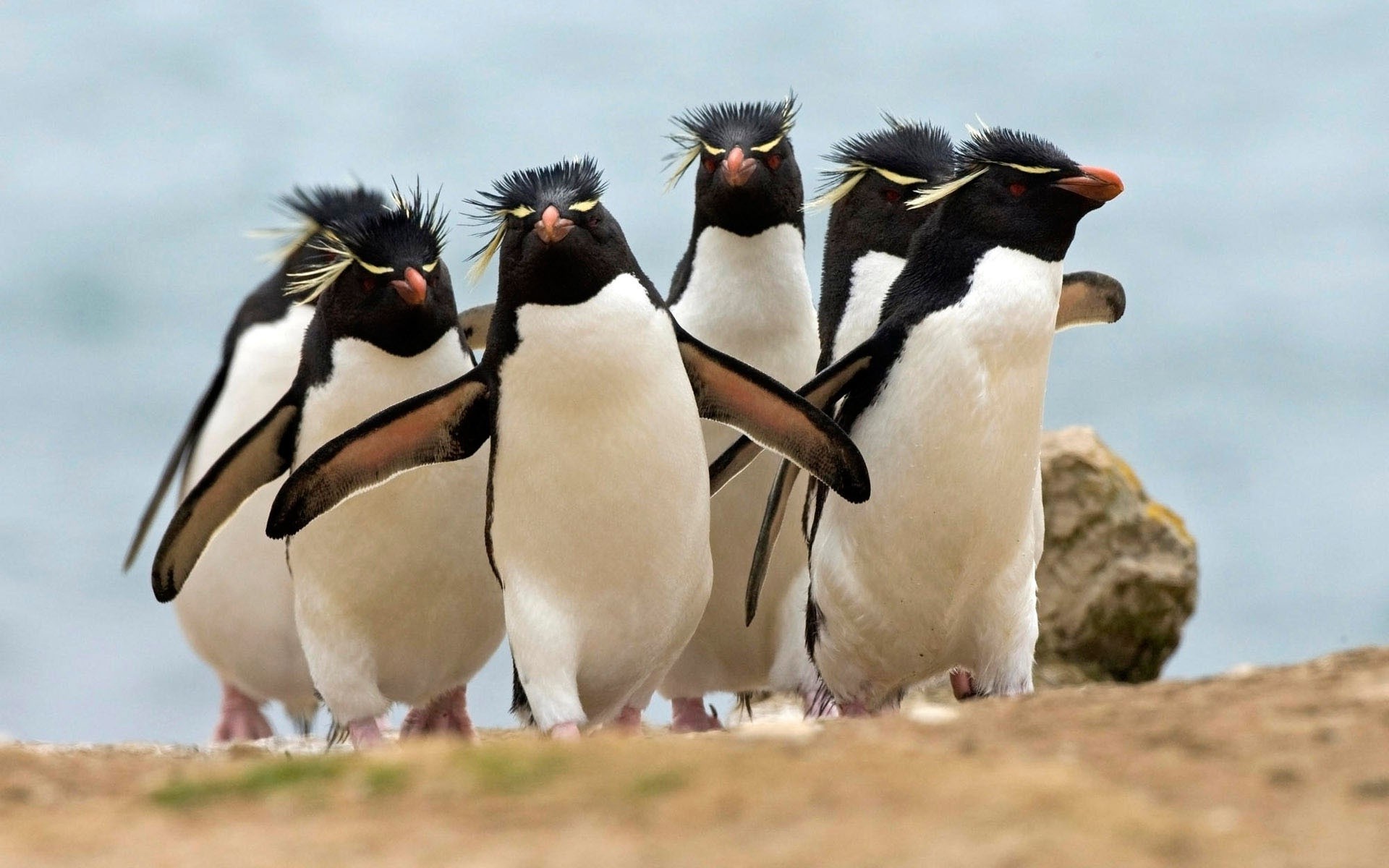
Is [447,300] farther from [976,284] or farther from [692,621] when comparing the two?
[976,284]

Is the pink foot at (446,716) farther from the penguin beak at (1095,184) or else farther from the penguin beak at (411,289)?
the penguin beak at (1095,184)

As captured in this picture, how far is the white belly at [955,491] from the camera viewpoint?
15.6ft

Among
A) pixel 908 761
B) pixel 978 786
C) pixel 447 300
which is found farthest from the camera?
pixel 447 300

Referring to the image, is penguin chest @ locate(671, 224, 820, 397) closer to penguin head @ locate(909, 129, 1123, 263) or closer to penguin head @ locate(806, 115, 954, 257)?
penguin head @ locate(806, 115, 954, 257)

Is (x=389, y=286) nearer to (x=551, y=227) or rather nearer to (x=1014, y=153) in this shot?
(x=551, y=227)

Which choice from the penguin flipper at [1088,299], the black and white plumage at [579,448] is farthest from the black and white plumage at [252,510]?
the penguin flipper at [1088,299]

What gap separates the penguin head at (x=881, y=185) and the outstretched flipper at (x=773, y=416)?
1.04 m

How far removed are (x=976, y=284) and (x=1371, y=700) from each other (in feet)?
6.10

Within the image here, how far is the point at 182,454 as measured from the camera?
8.09 metres

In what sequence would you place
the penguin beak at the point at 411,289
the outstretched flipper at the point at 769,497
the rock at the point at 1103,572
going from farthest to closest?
the rock at the point at 1103,572
the outstretched flipper at the point at 769,497
the penguin beak at the point at 411,289

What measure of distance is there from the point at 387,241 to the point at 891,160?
1.68 meters

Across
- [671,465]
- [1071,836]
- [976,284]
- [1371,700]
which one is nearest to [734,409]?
[671,465]

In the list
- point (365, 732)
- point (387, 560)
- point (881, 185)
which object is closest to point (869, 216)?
point (881, 185)

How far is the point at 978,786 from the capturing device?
265 cm
